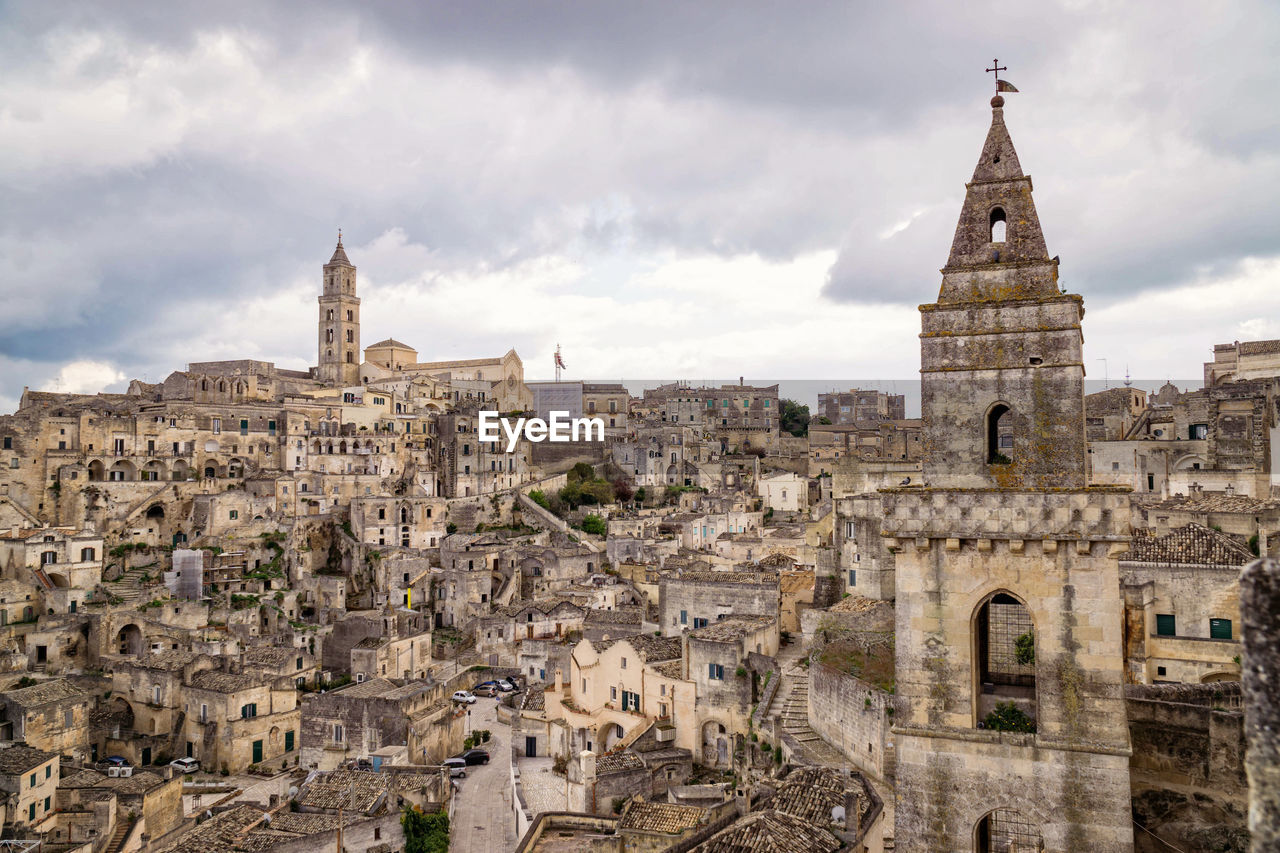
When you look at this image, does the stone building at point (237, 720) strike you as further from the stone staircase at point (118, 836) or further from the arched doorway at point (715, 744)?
the arched doorway at point (715, 744)

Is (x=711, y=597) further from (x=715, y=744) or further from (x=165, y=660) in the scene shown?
(x=165, y=660)

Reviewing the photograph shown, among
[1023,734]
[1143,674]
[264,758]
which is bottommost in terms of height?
[264,758]

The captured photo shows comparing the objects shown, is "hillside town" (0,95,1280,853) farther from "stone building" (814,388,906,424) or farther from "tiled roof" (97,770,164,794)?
"stone building" (814,388,906,424)

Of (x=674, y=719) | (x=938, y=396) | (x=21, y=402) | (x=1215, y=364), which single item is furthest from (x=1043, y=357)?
(x=21, y=402)

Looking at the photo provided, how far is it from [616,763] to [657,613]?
16.0m

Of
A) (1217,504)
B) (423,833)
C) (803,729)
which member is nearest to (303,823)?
(423,833)

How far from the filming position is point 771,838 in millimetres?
15672

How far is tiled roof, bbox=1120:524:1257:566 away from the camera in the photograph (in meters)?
22.9

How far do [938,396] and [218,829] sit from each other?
76.3 ft

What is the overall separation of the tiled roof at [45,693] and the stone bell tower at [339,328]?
57977 millimetres

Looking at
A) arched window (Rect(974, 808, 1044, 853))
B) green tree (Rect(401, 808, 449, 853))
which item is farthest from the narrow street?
arched window (Rect(974, 808, 1044, 853))

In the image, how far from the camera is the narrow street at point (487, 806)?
86.0 ft

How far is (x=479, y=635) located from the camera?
48625 millimetres

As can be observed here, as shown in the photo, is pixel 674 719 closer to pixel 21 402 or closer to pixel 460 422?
pixel 460 422
